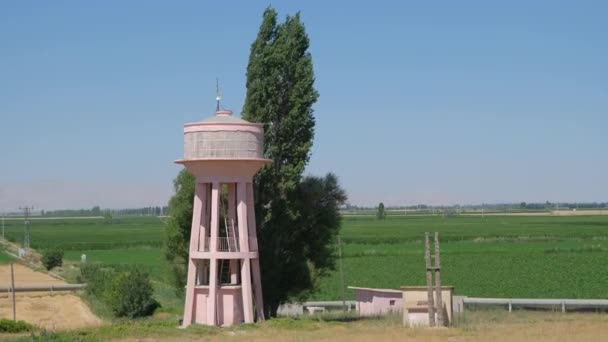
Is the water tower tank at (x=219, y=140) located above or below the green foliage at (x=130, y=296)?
Result: above

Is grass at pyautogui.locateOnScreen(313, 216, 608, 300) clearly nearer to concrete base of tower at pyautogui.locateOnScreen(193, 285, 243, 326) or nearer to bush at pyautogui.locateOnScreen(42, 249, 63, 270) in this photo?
concrete base of tower at pyautogui.locateOnScreen(193, 285, 243, 326)

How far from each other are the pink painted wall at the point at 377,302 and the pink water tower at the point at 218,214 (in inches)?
311

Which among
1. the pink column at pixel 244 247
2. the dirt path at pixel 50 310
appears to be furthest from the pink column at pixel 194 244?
the dirt path at pixel 50 310

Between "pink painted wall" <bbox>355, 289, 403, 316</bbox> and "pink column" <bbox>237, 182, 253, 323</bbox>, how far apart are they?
7889 millimetres

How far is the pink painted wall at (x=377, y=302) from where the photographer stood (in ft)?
128

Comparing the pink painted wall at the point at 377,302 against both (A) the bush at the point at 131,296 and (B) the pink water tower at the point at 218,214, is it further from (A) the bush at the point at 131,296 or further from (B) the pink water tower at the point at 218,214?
(A) the bush at the point at 131,296

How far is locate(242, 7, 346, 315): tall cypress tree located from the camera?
1401 inches

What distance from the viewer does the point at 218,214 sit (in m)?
32.1

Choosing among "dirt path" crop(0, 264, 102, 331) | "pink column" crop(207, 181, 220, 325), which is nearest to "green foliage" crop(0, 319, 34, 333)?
"dirt path" crop(0, 264, 102, 331)

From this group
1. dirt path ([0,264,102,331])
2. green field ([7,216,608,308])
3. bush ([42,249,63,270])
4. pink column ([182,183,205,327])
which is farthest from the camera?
bush ([42,249,63,270])

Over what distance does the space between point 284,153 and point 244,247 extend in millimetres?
5070

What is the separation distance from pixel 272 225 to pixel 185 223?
4.07 meters

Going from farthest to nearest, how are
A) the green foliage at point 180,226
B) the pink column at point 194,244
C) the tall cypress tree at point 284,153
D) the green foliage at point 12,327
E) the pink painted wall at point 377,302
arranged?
1. the pink painted wall at point 377,302
2. the green foliage at point 180,226
3. the tall cypress tree at point 284,153
4. the green foliage at point 12,327
5. the pink column at point 194,244

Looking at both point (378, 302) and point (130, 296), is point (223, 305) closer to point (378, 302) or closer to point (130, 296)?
point (378, 302)
